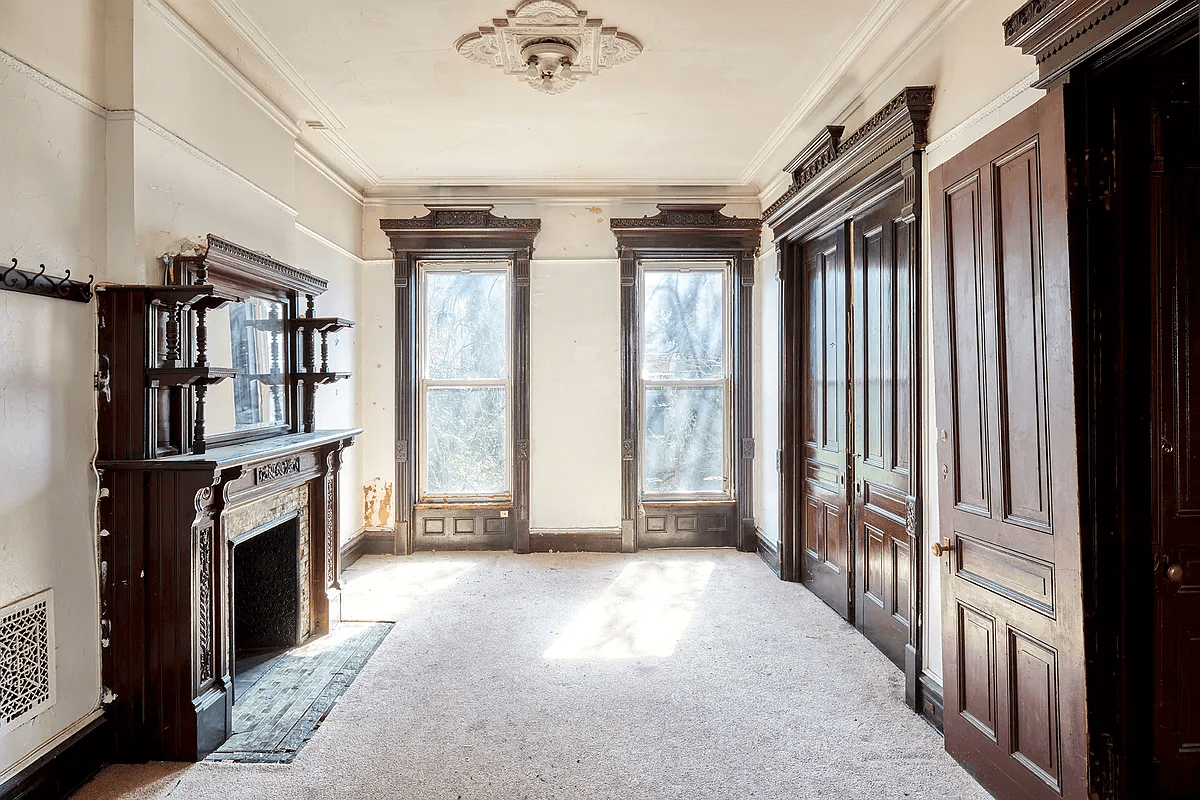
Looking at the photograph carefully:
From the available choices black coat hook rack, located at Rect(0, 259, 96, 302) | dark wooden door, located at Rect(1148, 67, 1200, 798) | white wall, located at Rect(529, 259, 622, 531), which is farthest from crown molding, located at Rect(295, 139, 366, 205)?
dark wooden door, located at Rect(1148, 67, 1200, 798)

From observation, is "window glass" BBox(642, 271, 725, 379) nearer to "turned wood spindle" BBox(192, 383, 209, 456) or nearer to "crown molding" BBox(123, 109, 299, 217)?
"crown molding" BBox(123, 109, 299, 217)

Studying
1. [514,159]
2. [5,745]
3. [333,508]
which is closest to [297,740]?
[5,745]

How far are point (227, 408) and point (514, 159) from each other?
8.92 feet

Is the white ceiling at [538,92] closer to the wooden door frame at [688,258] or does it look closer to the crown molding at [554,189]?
the crown molding at [554,189]

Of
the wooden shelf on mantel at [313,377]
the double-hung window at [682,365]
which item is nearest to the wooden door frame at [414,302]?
the double-hung window at [682,365]

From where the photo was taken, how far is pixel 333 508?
12.7 ft

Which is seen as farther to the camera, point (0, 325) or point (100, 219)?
point (100, 219)

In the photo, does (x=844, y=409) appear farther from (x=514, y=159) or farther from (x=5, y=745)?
(x=5, y=745)

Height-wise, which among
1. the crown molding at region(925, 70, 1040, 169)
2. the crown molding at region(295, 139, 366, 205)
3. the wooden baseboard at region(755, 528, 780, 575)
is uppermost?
the crown molding at region(295, 139, 366, 205)

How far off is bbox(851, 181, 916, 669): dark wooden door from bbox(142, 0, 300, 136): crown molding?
10.4ft

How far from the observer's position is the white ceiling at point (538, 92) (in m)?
2.91

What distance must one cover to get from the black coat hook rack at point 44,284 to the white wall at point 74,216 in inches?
1.4

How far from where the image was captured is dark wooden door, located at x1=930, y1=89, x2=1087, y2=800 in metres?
1.90

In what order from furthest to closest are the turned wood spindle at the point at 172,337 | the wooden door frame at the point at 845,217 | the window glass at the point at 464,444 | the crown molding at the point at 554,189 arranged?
1. the window glass at the point at 464,444
2. the crown molding at the point at 554,189
3. the wooden door frame at the point at 845,217
4. the turned wood spindle at the point at 172,337
